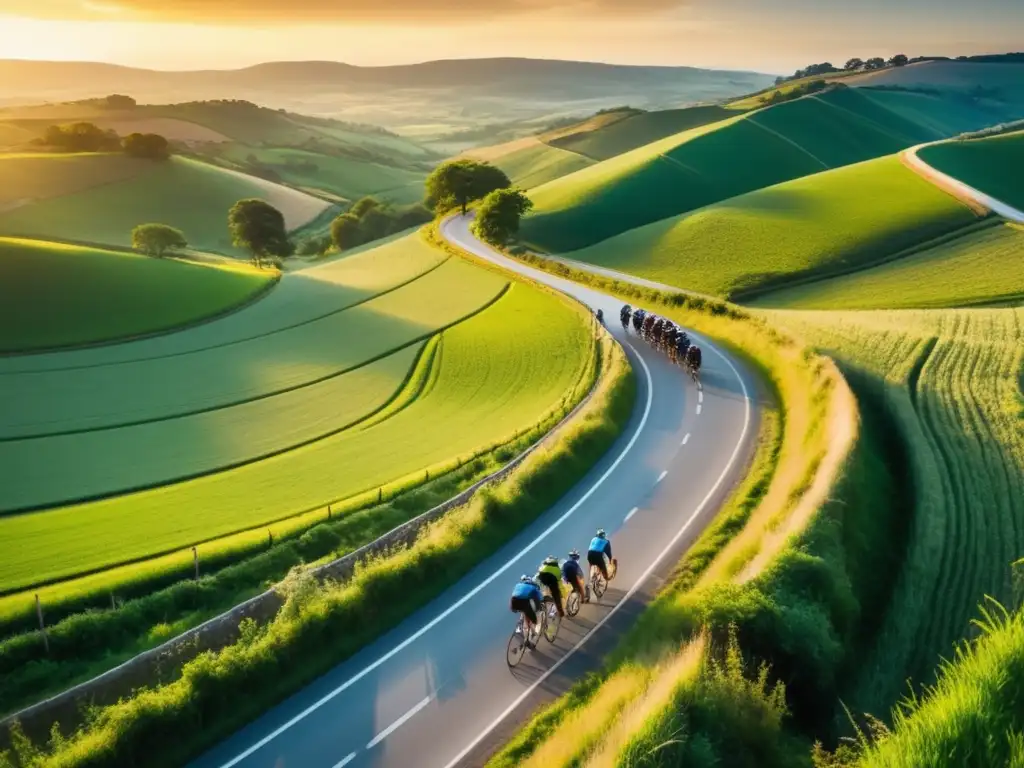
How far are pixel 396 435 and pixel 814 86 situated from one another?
151m

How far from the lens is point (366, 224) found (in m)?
106

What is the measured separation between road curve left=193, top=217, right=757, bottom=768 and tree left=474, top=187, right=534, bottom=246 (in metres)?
46.7

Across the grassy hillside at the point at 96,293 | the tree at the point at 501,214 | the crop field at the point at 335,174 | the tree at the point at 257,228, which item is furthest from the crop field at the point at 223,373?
the crop field at the point at 335,174

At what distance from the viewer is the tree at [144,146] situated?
120 meters

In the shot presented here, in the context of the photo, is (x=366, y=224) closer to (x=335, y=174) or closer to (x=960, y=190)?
(x=335, y=174)

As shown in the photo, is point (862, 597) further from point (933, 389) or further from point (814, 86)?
point (814, 86)

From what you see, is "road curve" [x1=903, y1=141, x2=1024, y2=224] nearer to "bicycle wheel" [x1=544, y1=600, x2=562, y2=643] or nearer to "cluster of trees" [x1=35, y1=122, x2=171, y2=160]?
"bicycle wheel" [x1=544, y1=600, x2=562, y2=643]

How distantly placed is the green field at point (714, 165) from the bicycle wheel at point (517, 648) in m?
59.4

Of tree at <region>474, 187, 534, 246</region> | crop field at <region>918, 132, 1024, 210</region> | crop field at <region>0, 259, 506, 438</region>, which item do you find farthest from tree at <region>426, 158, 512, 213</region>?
crop field at <region>918, 132, 1024, 210</region>

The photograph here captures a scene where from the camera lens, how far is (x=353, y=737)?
13.1 m

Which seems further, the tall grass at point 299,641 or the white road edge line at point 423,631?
the white road edge line at point 423,631

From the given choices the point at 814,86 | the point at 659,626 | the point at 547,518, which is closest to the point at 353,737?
the point at 659,626

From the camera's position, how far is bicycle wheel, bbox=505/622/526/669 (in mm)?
14672

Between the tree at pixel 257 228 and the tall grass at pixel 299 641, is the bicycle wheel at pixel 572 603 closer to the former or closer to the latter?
the tall grass at pixel 299 641
